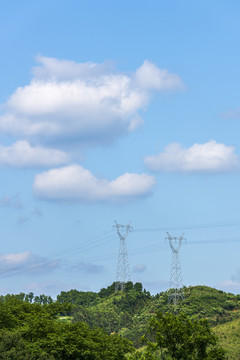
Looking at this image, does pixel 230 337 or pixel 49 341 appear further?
pixel 230 337

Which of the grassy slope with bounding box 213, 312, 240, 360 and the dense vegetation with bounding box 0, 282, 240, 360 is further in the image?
the grassy slope with bounding box 213, 312, 240, 360

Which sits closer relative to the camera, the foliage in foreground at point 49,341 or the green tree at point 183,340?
the green tree at point 183,340

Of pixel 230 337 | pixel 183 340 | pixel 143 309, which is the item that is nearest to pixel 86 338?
pixel 183 340

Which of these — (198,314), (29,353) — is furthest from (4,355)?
(198,314)

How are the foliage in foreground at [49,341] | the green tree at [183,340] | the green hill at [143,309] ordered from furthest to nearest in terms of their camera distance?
the green hill at [143,309] < the foliage in foreground at [49,341] < the green tree at [183,340]

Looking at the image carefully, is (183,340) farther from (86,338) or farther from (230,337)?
(230,337)

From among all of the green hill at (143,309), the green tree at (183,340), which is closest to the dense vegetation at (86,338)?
the green tree at (183,340)

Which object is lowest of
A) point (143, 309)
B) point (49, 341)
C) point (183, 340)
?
point (183, 340)

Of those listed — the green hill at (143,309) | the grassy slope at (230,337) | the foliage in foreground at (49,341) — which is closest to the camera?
the foliage in foreground at (49,341)

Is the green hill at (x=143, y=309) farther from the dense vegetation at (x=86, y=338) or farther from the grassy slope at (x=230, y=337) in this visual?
the dense vegetation at (x=86, y=338)

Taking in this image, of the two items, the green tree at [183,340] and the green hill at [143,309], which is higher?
the green hill at [143,309]

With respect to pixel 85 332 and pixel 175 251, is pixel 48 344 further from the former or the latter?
pixel 175 251

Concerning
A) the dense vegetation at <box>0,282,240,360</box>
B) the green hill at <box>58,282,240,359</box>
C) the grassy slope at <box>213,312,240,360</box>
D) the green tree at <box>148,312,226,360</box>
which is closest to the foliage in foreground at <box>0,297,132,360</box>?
the dense vegetation at <box>0,282,240,360</box>

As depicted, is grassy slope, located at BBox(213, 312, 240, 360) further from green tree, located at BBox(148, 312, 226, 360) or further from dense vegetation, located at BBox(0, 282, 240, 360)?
green tree, located at BBox(148, 312, 226, 360)
